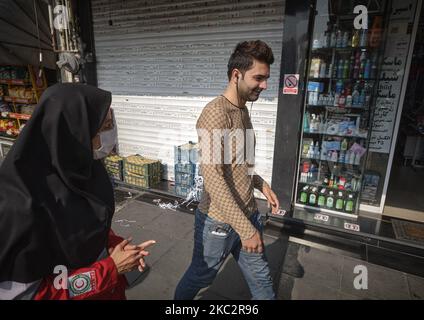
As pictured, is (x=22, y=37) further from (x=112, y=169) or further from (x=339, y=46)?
(x=339, y=46)

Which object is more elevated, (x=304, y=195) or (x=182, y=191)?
(x=304, y=195)

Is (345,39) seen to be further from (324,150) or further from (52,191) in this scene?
(52,191)

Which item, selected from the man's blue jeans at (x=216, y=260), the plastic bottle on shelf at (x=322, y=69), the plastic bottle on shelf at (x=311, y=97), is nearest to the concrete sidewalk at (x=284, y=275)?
the man's blue jeans at (x=216, y=260)

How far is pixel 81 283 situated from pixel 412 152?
8.03m

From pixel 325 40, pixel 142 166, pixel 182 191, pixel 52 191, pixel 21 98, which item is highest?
pixel 325 40

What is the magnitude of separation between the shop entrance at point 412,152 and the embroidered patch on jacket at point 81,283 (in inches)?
192

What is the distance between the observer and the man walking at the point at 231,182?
1.79 metres

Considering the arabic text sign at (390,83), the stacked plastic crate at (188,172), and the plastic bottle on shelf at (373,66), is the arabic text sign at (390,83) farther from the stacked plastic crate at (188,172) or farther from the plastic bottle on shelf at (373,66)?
the stacked plastic crate at (188,172)

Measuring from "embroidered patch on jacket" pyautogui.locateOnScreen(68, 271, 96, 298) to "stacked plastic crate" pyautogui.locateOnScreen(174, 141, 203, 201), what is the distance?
361 cm

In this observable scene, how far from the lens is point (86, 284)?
1338 millimetres

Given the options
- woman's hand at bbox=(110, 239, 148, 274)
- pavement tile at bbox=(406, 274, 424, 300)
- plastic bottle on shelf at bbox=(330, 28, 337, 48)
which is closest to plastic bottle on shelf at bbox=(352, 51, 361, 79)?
plastic bottle on shelf at bbox=(330, 28, 337, 48)

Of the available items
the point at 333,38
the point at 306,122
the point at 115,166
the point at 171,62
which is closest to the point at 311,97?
the point at 306,122

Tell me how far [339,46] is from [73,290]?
445cm

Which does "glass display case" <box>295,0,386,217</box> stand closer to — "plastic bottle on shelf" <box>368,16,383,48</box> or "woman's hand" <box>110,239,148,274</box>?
"plastic bottle on shelf" <box>368,16,383,48</box>
